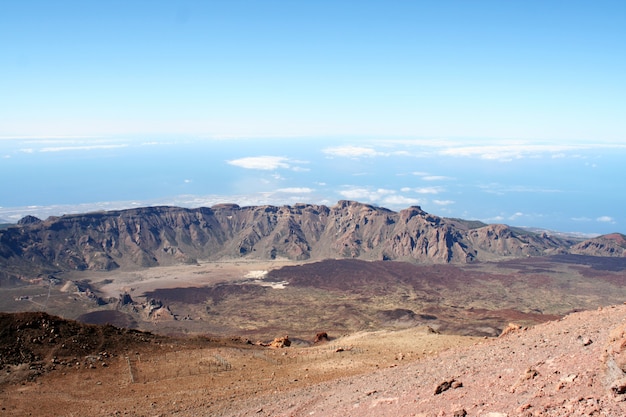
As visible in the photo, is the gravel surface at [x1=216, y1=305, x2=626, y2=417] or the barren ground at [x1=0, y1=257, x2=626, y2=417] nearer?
the gravel surface at [x1=216, y1=305, x2=626, y2=417]

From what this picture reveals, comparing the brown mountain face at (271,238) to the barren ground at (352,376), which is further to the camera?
the brown mountain face at (271,238)

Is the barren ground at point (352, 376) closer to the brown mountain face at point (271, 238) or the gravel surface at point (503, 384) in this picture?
the gravel surface at point (503, 384)

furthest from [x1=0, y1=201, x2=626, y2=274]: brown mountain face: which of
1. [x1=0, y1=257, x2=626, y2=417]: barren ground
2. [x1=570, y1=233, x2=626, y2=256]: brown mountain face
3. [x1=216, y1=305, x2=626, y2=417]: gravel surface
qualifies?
[x1=216, y1=305, x2=626, y2=417]: gravel surface

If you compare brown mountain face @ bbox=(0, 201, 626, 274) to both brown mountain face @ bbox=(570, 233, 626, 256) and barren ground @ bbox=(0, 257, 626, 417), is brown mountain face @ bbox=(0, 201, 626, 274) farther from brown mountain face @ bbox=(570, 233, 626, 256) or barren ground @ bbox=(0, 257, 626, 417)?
barren ground @ bbox=(0, 257, 626, 417)

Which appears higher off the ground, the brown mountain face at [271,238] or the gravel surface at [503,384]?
the gravel surface at [503,384]

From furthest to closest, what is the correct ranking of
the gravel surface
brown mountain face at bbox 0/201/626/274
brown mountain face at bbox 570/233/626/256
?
1. brown mountain face at bbox 570/233/626/256
2. brown mountain face at bbox 0/201/626/274
3. the gravel surface

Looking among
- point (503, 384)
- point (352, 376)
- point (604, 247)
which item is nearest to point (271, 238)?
point (604, 247)

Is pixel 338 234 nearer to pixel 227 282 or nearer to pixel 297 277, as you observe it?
pixel 297 277

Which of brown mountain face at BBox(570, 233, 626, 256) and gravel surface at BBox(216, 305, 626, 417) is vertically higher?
gravel surface at BBox(216, 305, 626, 417)

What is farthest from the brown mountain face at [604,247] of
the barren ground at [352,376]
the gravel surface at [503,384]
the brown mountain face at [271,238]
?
the gravel surface at [503,384]
